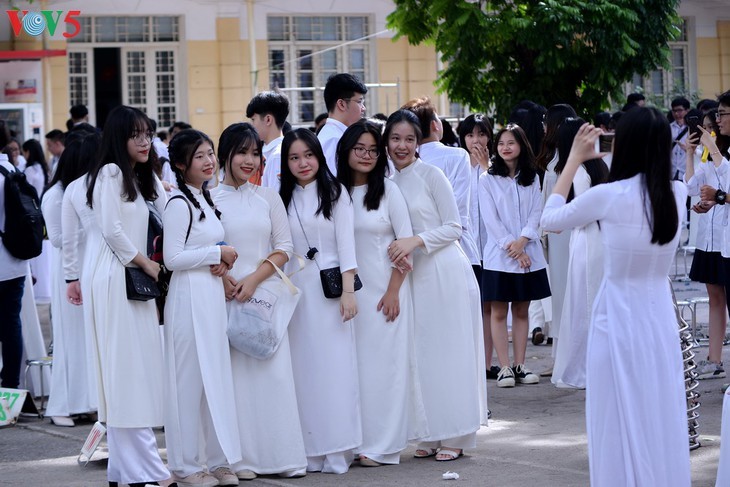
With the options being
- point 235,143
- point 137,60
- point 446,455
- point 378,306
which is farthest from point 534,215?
point 137,60

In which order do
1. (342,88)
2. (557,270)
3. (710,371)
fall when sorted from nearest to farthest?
(342,88), (710,371), (557,270)

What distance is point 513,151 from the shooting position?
892 cm

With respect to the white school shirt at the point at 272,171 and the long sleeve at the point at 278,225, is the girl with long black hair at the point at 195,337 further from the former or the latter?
Answer: the white school shirt at the point at 272,171

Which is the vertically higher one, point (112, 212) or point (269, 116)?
point (269, 116)

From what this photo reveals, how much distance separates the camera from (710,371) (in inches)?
346

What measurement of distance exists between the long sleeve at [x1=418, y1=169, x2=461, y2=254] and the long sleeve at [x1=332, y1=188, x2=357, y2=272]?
1.42 feet

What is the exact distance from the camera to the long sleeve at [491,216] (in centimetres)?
895

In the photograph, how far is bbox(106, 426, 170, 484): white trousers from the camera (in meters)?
6.06

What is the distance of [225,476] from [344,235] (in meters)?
1.38

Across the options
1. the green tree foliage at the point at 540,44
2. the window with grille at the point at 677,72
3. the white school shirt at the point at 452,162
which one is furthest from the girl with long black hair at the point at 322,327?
the window with grille at the point at 677,72

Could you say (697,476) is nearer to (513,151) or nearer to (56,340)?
(513,151)

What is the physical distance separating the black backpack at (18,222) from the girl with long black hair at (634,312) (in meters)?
4.46

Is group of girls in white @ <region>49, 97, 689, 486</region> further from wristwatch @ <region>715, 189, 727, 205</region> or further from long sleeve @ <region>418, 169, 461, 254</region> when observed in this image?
wristwatch @ <region>715, 189, 727, 205</region>

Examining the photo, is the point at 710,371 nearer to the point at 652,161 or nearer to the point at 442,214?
the point at 442,214
